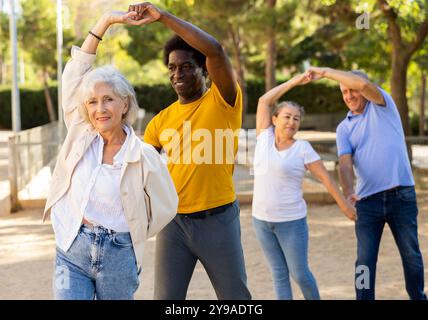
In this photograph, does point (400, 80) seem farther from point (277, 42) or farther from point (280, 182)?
point (277, 42)

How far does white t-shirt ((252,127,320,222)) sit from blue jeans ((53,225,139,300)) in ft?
5.98

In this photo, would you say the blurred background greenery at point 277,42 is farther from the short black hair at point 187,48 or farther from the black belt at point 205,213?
the black belt at point 205,213

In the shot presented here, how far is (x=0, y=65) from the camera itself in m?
57.3

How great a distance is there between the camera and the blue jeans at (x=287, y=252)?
4988 mm

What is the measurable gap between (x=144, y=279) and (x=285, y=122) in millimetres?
2477

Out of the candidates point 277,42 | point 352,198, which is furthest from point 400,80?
point 277,42

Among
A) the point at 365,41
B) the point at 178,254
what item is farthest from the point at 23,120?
the point at 178,254

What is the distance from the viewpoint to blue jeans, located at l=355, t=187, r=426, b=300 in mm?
5082

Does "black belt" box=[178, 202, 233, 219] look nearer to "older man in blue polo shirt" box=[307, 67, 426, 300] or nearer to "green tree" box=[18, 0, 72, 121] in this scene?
"older man in blue polo shirt" box=[307, 67, 426, 300]

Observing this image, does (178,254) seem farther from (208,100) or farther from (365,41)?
(365,41)

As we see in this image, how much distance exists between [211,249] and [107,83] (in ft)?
3.51

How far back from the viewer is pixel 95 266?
10.7 feet

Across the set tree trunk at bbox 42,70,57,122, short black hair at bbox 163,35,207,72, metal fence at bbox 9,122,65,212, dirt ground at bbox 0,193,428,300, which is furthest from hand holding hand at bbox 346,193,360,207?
tree trunk at bbox 42,70,57,122

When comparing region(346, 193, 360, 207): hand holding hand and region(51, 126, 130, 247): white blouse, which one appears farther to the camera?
A: region(346, 193, 360, 207): hand holding hand
